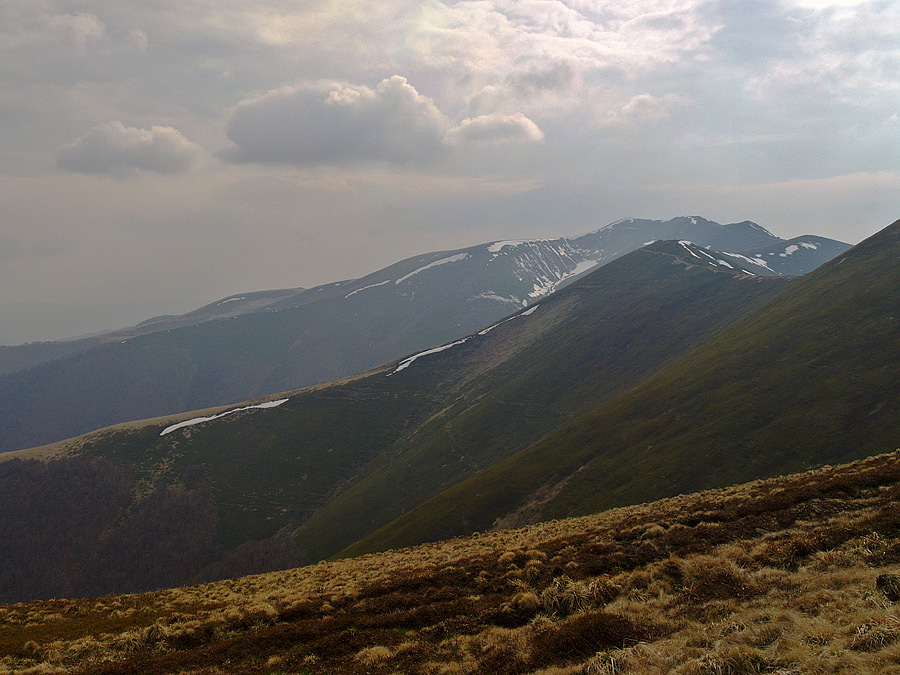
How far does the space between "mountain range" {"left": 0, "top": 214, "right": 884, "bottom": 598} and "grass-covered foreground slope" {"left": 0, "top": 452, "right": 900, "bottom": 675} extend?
52.0m

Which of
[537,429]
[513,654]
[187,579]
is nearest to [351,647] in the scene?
[513,654]

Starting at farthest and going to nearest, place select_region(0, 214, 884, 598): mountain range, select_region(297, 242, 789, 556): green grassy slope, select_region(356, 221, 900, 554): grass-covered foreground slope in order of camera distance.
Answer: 1. select_region(297, 242, 789, 556): green grassy slope
2. select_region(0, 214, 884, 598): mountain range
3. select_region(356, 221, 900, 554): grass-covered foreground slope

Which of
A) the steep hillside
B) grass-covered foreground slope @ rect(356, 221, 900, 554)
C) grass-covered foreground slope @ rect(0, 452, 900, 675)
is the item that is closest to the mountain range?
grass-covered foreground slope @ rect(356, 221, 900, 554)

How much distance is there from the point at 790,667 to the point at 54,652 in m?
32.9

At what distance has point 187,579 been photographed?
13662 cm

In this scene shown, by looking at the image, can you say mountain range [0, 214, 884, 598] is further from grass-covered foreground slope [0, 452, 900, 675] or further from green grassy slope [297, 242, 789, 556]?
grass-covered foreground slope [0, 452, 900, 675]

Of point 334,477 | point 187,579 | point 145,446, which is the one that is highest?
point 145,446

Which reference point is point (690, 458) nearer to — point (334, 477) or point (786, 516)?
point (786, 516)

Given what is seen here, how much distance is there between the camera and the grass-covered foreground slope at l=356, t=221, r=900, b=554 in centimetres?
7094

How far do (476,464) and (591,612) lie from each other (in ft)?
438

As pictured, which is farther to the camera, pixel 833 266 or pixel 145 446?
pixel 145 446

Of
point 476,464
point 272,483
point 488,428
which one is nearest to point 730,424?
point 476,464

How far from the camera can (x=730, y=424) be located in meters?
83.4

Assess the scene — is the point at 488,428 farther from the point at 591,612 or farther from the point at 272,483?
the point at 591,612
